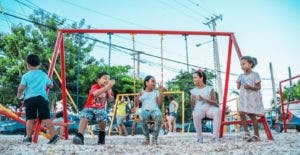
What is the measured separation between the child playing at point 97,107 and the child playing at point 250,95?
190 centimetres

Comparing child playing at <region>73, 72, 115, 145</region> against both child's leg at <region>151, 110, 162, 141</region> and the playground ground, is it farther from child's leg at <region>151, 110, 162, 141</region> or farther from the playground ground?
child's leg at <region>151, 110, 162, 141</region>

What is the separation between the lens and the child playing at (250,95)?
4.81 m

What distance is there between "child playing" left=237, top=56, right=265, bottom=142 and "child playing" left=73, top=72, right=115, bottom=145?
1.90 meters

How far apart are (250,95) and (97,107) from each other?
221 centimetres

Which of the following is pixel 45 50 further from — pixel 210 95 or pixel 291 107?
pixel 210 95

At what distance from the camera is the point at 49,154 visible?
3086 millimetres

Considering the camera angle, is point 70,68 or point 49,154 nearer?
point 49,154

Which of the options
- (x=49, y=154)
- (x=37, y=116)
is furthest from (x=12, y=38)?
(x=49, y=154)

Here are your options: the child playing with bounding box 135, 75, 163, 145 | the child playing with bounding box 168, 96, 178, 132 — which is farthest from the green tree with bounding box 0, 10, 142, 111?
the child playing with bounding box 135, 75, 163, 145

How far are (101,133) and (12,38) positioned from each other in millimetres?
19039

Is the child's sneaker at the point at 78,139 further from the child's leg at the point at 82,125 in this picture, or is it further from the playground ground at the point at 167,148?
the playground ground at the point at 167,148

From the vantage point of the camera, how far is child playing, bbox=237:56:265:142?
481 cm

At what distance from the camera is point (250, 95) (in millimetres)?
4844

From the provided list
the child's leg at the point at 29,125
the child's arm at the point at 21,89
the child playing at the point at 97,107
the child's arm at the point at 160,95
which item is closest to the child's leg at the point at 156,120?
the child's arm at the point at 160,95
